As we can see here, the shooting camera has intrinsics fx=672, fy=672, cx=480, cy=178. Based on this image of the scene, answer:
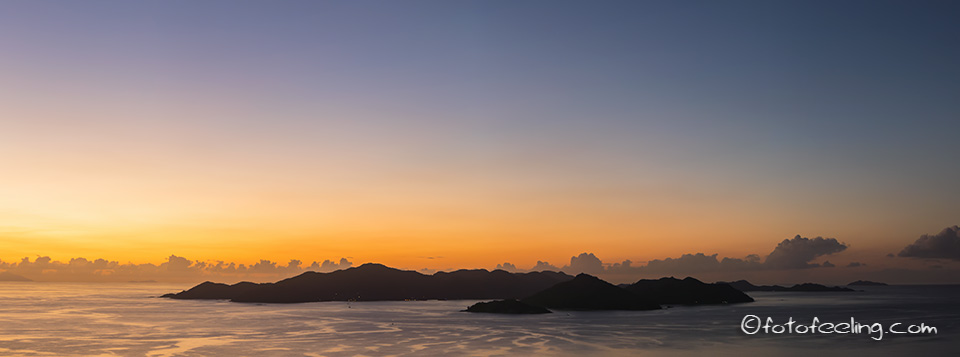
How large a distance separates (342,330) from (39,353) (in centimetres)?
5725

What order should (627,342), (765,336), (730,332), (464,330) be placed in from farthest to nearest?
(464,330) < (730,332) < (765,336) < (627,342)

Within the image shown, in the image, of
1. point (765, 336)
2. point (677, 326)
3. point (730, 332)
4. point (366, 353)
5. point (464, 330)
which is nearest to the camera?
point (366, 353)

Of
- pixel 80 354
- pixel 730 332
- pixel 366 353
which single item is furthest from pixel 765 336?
pixel 80 354

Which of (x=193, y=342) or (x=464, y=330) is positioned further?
(x=464, y=330)

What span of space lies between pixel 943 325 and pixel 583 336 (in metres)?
90.2

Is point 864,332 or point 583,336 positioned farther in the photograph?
point 864,332

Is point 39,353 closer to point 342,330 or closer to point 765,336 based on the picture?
point 342,330

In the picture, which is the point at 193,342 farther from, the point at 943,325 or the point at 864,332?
the point at 943,325

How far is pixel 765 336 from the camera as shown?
396 ft

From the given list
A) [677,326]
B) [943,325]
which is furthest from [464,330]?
[943,325]

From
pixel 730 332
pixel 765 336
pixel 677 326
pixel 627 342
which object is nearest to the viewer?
pixel 627 342

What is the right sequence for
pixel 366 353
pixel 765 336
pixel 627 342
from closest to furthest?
1. pixel 366 353
2. pixel 627 342
3. pixel 765 336

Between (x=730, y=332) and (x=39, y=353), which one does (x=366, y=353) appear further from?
(x=730, y=332)

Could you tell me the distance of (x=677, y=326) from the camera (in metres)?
150
